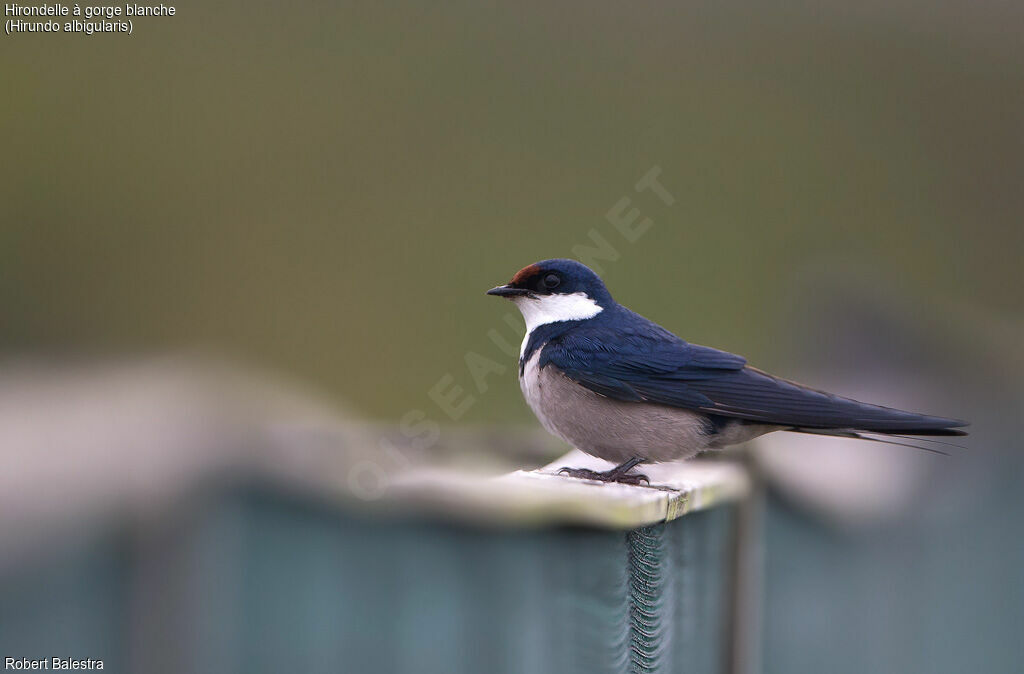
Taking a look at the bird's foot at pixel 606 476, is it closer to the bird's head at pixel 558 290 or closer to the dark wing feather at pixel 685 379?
the dark wing feather at pixel 685 379

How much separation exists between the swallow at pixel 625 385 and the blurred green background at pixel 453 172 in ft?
2.49

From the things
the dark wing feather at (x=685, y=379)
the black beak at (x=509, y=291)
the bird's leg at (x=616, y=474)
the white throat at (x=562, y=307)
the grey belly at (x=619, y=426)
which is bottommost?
the bird's leg at (x=616, y=474)

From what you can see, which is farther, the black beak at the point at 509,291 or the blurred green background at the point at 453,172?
the blurred green background at the point at 453,172

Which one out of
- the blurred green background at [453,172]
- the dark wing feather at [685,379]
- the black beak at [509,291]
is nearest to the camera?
the dark wing feather at [685,379]

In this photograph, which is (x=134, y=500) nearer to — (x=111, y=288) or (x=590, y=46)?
(x=111, y=288)

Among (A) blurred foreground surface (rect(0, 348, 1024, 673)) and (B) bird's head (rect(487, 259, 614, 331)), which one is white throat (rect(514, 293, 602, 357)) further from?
(A) blurred foreground surface (rect(0, 348, 1024, 673))

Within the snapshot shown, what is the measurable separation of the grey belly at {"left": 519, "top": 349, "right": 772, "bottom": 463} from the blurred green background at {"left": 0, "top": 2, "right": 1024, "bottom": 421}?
837mm

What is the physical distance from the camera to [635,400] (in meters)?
1.00

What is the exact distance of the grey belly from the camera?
0.96 meters

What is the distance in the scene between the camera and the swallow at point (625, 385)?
0.91 meters

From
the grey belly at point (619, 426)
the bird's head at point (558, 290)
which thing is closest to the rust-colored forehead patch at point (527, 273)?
the bird's head at point (558, 290)

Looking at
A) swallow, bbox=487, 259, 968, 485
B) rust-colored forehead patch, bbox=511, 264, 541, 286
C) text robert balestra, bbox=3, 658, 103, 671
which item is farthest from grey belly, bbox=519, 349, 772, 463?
text robert balestra, bbox=3, 658, 103, 671

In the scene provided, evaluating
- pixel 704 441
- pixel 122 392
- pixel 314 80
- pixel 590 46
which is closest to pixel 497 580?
pixel 122 392

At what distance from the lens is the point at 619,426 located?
998 millimetres
